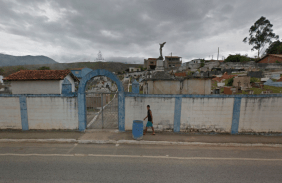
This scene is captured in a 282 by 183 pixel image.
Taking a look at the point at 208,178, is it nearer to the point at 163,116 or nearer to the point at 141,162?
the point at 141,162

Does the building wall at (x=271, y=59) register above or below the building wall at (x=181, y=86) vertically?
above

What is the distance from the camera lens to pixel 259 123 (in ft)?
25.1

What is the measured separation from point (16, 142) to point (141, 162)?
6576 millimetres

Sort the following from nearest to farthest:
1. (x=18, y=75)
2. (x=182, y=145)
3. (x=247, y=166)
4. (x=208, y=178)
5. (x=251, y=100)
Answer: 1. (x=208, y=178)
2. (x=247, y=166)
3. (x=182, y=145)
4. (x=251, y=100)
5. (x=18, y=75)

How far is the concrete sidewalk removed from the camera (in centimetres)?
688

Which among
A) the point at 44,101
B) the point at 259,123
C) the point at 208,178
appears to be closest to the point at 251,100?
the point at 259,123

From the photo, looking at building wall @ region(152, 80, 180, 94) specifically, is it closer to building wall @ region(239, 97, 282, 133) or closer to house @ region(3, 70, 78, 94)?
building wall @ region(239, 97, 282, 133)

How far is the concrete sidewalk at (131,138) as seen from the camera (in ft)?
22.6

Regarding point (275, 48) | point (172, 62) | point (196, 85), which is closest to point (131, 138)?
point (196, 85)

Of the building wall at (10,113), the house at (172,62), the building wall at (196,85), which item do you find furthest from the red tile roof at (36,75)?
the house at (172,62)

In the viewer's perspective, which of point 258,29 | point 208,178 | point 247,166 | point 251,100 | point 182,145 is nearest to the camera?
point 208,178

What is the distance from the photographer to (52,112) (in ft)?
26.1

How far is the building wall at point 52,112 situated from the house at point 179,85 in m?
5.26

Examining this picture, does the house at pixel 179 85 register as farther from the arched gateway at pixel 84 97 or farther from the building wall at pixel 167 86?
the arched gateway at pixel 84 97
